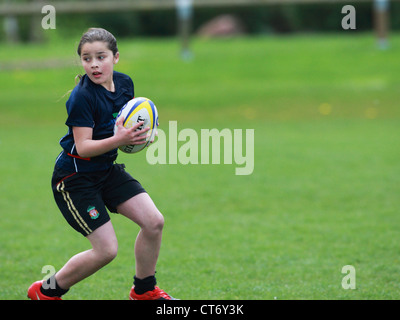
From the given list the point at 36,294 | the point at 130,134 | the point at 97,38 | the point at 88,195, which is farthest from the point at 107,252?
the point at 97,38

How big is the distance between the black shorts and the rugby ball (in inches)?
11.0

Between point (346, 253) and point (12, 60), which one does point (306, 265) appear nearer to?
point (346, 253)

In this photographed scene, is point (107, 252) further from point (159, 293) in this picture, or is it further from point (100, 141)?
point (100, 141)

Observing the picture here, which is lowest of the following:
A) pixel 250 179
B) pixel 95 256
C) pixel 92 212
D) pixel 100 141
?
pixel 95 256

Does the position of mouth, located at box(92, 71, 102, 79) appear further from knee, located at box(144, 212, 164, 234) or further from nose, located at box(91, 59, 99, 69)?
knee, located at box(144, 212, 164, 234)

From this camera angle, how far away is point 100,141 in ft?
13.6

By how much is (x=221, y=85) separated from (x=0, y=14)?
6.05m

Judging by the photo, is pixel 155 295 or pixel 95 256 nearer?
pixel 95 256

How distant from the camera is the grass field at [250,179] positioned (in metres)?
5.30

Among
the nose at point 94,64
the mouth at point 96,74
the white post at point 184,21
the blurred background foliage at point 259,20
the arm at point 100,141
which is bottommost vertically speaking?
the arm at point 100,141

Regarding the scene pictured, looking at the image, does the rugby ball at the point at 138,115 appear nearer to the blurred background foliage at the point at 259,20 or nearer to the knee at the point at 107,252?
the knee at the point at 107,252

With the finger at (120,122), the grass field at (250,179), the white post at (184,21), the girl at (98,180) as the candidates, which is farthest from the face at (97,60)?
the white post at (184,21)

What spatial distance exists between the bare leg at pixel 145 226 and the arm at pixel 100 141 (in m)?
0.49

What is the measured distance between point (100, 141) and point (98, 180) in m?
0.39
